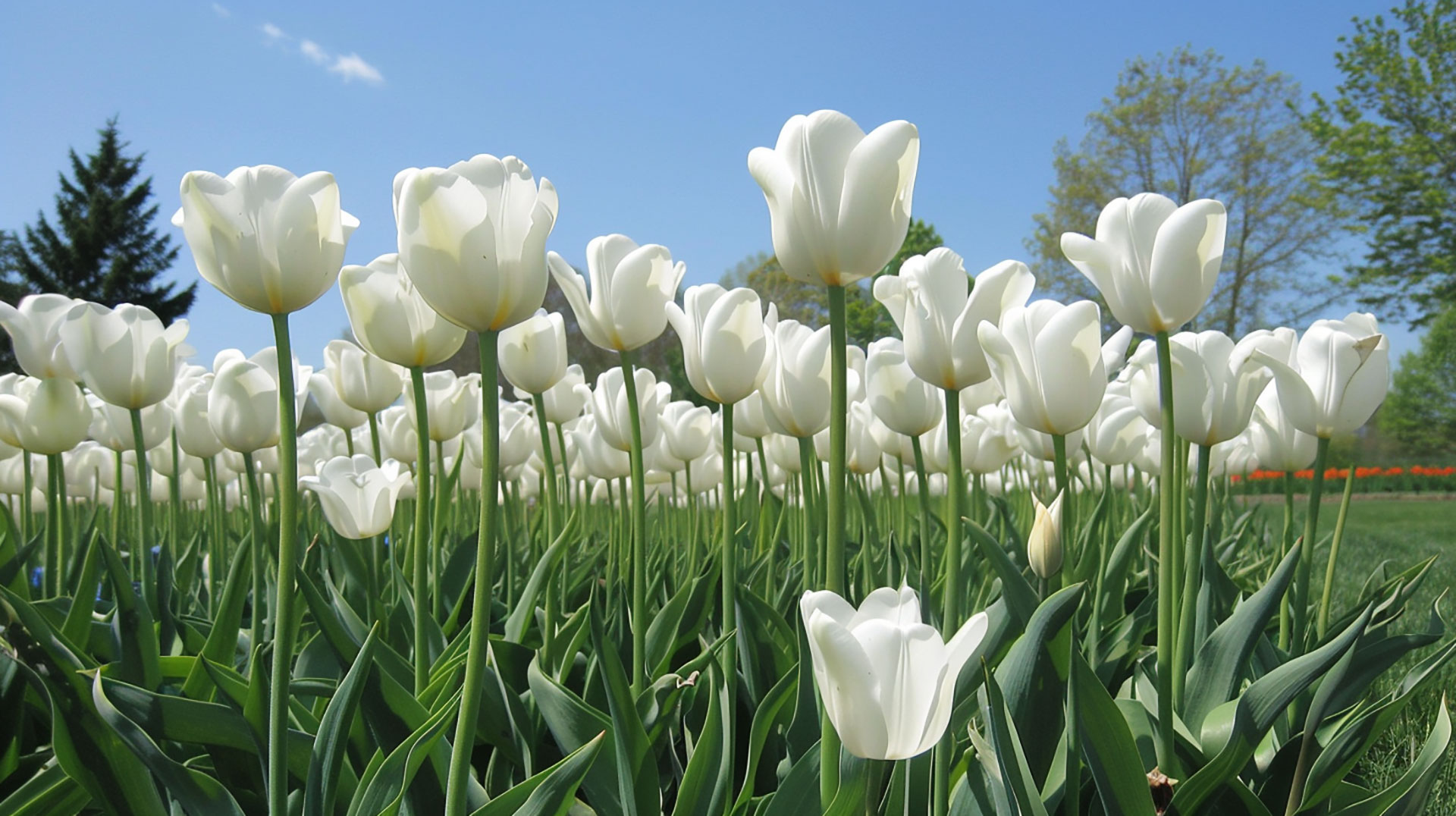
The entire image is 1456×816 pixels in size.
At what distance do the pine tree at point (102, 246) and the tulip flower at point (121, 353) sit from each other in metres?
46.0

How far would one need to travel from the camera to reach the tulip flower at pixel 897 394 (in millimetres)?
1579

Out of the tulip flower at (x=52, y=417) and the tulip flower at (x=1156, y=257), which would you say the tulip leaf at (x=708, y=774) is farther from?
the tulip flower at (x=52, y=417)

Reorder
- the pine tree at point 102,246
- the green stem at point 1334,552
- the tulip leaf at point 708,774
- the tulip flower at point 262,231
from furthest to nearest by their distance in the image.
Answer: the pine tree at point 102,246
the green stem at point 1334,552
the tulip leaf at point 708,774
the tulip flower at point 262,231

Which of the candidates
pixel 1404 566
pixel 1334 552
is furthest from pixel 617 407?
pixel 1404 566

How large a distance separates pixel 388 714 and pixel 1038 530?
85 cm

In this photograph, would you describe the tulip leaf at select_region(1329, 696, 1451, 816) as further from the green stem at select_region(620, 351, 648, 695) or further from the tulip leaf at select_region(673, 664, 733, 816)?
the green stem at select_region(620, 351, 648, 695)

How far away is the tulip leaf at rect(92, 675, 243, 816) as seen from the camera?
1.04 metres

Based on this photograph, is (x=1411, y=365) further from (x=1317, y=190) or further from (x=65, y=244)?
(x=65, y=244)

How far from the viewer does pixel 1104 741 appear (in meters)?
1.02

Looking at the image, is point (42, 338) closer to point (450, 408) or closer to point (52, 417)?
point (52, 417)

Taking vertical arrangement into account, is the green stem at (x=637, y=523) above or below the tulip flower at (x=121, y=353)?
below

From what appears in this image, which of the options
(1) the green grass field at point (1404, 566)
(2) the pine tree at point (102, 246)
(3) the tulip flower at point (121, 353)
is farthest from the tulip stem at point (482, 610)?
(2) the pine tree at point (102, 246)

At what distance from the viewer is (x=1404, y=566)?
608 centimetres

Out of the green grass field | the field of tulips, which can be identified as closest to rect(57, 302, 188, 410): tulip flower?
the field of tulips
